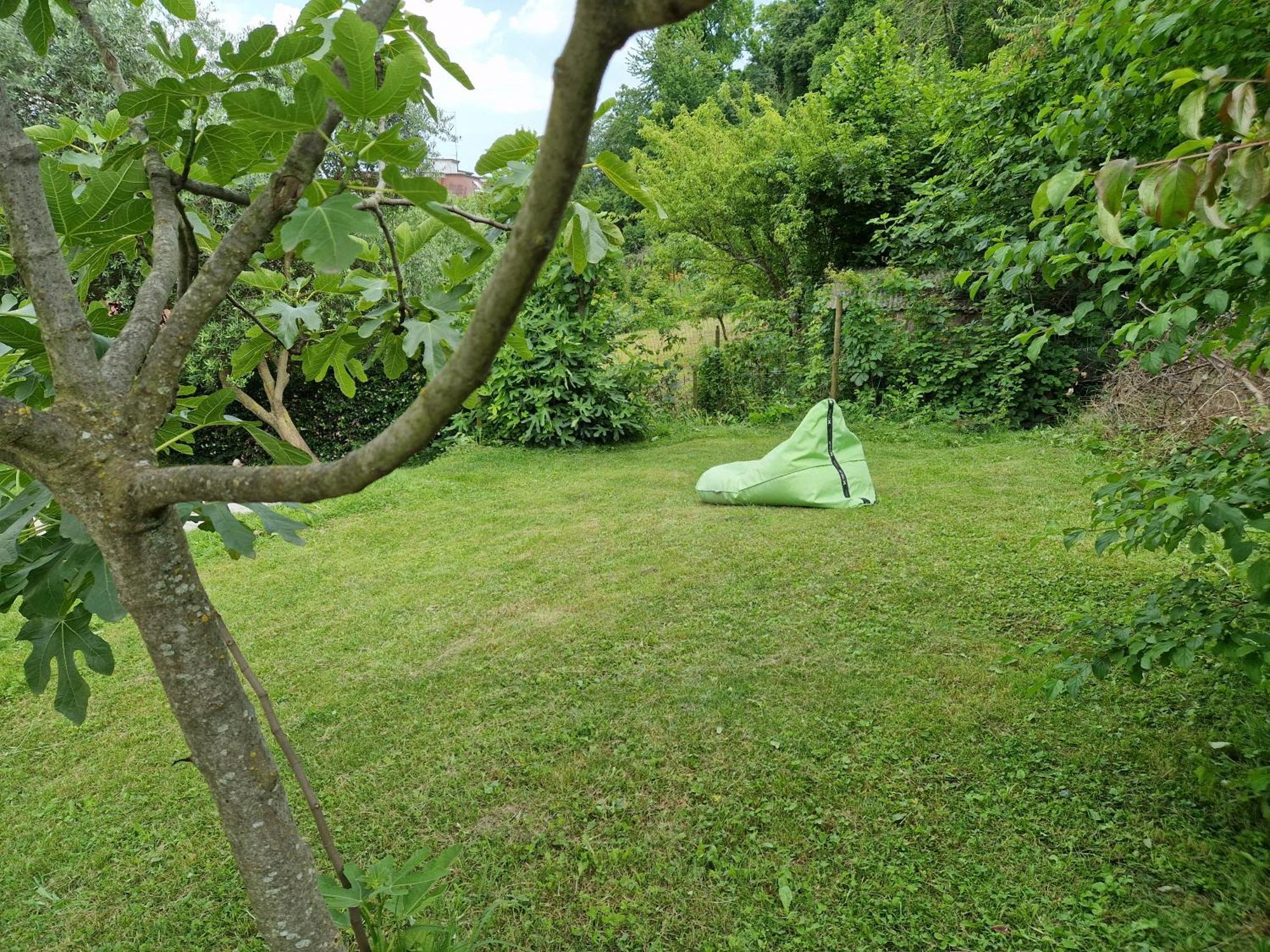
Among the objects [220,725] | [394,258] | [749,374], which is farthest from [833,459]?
[220,725]

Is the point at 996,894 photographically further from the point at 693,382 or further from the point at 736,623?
the point at 693,382

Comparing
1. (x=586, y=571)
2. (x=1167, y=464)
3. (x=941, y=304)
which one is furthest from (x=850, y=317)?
(x=1167, y=464)

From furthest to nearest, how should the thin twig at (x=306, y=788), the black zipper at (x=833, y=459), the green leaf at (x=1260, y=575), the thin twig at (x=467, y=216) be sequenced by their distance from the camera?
the black zipper at (x=833, y=459)
the green leaf at (x=1260, y=575)
the thin twig at (x=306, y=788)
the thin twig at (x=467, y=216)

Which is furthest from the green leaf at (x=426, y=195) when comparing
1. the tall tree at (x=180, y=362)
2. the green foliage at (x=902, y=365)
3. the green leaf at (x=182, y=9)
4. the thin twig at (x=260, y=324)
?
the green foliage at (x=902, y=365)

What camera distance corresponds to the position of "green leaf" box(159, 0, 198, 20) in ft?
3.17

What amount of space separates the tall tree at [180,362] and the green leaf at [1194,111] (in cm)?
77

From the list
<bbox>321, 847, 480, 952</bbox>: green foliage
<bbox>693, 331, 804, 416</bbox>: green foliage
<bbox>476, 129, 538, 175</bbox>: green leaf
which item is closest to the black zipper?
<bbox>693, 331, 804, 416</bbox>: green foliage

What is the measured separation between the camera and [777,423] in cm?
912

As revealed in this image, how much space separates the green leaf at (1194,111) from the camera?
0.87 m

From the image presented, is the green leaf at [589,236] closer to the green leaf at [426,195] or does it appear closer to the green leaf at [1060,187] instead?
the green leaf at [426,195]

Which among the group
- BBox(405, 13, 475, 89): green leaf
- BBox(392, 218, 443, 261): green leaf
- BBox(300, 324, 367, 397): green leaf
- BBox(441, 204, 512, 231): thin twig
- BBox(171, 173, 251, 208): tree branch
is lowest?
BBox(300, 324, 367, 397): green leaf

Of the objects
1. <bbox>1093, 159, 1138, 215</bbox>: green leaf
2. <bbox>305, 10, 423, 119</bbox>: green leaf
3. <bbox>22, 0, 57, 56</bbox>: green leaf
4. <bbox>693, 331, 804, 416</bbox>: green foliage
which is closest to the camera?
<bbox>305, 10, 423, 119</bbox>: green leaf

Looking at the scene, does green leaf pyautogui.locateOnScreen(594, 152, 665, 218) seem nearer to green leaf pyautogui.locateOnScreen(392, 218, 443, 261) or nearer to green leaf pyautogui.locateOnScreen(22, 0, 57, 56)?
green leaf pyautogui.locateOnScreen(392, 218, 443, 261)

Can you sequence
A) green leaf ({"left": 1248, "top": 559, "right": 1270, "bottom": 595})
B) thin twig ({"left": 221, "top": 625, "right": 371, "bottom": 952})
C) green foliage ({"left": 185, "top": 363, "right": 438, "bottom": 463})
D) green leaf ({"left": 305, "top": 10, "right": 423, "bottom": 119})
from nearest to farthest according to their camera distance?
1. green leaf ({"left": 305, "top": 10, "right": 423, "bottom": 119})
2. thin twig ({"left": 221, "top": 625, "right": 371, "bottom": 952})
3. green leaf ({"left": 1248, "top": 559, "right": 1270, "bottom": 595})
4. green foliage ({"left": 185, "top": 363, "right": 438, "bottom": 463})
